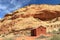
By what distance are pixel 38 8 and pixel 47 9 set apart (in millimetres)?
3862

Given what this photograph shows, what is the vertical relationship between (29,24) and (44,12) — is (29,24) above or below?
below

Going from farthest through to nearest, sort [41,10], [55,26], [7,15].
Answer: [7,15] → [41,10] → [55,26]

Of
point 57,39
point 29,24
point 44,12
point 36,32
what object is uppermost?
point 44,12

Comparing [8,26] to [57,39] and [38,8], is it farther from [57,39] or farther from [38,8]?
[57,39]

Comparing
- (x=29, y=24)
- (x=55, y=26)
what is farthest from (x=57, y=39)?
(x=29, y=24)

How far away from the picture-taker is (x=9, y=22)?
188ft

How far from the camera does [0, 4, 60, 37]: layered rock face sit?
5291 cm

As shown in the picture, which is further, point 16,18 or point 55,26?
point 16,18

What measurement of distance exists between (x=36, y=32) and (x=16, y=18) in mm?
21790

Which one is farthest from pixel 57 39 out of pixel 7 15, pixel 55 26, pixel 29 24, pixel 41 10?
pixel 7 15

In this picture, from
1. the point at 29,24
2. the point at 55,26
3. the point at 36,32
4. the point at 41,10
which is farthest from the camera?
the point at 41,10

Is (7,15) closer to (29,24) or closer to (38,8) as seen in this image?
(38,8)

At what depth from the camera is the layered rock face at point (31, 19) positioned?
52.9m

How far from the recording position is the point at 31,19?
5581 cm
